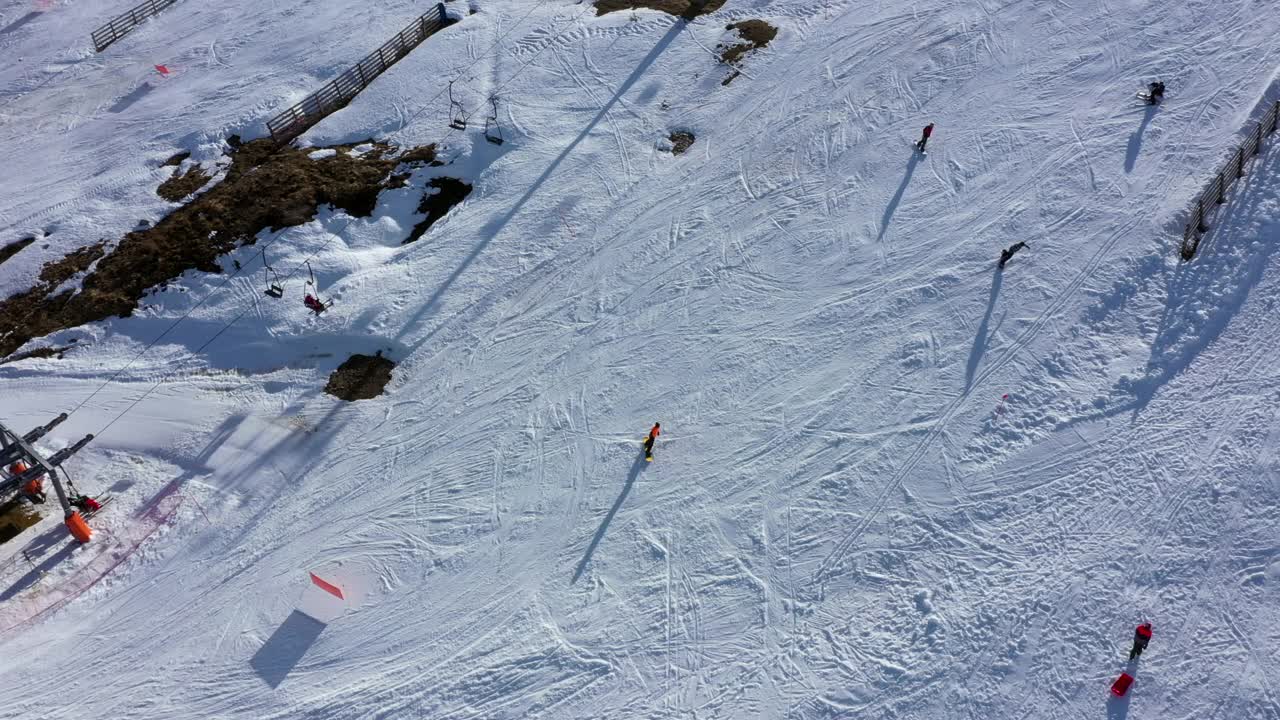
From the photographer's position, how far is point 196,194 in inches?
1060

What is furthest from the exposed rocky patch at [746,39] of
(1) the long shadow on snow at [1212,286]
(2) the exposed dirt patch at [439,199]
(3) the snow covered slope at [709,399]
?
(1) the long shadow on snow at [1212,286]

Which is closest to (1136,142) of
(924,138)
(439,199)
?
(924,138)

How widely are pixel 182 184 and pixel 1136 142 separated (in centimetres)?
2853

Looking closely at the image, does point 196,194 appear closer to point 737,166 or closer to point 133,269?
point 133,269

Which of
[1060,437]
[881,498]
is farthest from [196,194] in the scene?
[1060,437]

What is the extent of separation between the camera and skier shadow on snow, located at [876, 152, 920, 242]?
2464cm

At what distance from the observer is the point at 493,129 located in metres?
28.1

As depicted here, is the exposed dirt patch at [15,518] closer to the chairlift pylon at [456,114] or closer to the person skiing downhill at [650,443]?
the person skiing downhill at [650,443]

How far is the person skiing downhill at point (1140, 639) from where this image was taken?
1697 centimetres

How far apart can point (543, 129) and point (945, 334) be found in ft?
45.7

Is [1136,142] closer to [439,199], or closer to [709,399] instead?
[709,399]

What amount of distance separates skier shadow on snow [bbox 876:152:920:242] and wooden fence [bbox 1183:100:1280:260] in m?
7.25

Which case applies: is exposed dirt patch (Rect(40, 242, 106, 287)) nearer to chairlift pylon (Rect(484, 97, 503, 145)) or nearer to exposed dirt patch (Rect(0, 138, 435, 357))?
exposed dirt patch (Rect(0, 138, 435, 357))

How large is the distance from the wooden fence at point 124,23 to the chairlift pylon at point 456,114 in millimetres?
14271
